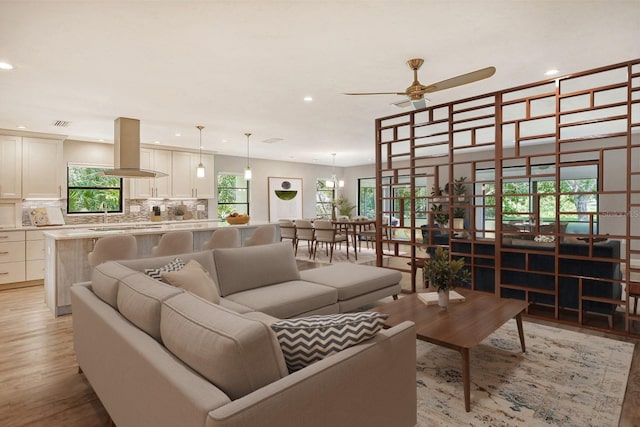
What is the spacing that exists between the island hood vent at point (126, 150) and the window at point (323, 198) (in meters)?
6.85

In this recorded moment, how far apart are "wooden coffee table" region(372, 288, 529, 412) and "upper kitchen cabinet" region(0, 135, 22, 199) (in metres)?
6.26

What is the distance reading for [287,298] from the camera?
296 cm

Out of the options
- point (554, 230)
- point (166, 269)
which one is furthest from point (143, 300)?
point (554, 230)

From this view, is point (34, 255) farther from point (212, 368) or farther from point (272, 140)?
point (212, 368)

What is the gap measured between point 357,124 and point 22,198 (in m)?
5.67

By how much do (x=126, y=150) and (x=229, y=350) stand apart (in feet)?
15.9

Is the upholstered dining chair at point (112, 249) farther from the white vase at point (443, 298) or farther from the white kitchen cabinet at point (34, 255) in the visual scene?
the white vase at point (443, 298)

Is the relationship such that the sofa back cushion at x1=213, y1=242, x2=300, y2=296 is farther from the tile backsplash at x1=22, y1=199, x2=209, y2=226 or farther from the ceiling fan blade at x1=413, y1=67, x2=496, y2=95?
the tile backsplash at x1=22, y1=199, x2=209, y2=226

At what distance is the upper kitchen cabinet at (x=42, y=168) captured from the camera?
229 inches

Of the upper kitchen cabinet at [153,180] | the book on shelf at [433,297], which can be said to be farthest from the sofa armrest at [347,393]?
the upper kitchen cabinet at [153,180]

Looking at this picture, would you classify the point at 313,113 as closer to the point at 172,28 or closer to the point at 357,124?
the point at 357,124

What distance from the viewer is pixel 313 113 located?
517 cm

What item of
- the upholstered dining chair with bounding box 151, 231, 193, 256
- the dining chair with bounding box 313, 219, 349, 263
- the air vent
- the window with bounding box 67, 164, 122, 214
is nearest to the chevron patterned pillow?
the upholstered dining chair with bounding box 151, 231, 193, 256

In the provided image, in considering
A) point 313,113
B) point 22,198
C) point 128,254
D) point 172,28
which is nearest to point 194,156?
point 22,198
